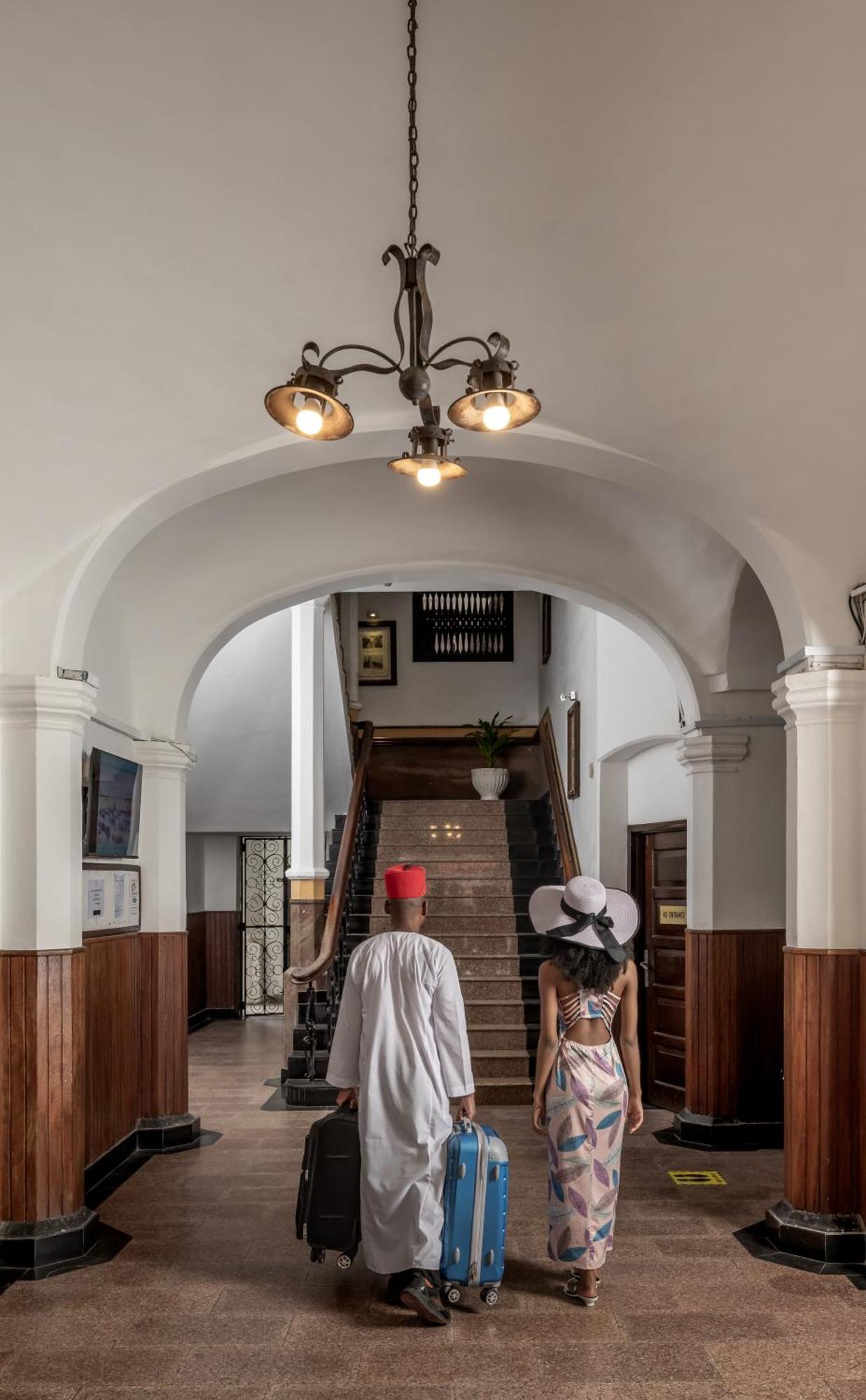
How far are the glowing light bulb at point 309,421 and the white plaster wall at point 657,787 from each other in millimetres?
5500

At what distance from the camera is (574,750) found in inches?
447

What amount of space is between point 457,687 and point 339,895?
22.5ft

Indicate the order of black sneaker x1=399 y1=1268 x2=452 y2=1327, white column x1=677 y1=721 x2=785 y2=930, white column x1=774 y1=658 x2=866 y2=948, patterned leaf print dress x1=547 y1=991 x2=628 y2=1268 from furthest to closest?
white column x1=677 y1=721 x2=785 y2=930, white column x1=774 y1=658 x2=866 y2=948, patterned leaf print dress x1=547 y1=991 x2=628 y2=1268, black sneaker x1=399 y1=1268 x2=452 y2=1327

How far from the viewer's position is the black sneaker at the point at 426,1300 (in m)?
4.16

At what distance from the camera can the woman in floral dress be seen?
4.30 meters

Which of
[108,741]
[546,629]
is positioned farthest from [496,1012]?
[546,629]

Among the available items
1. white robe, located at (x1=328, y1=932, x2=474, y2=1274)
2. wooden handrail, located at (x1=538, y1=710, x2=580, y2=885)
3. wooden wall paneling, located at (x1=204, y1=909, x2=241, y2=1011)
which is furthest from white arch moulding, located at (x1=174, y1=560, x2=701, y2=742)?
wooden wall paneling, located at (x1=204, y1=909, x2=241, y2=1011)

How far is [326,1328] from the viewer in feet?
13.7

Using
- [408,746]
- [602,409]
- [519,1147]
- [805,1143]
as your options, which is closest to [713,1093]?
[519,1147]

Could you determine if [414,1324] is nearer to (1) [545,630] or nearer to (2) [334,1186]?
(2) [334,1186]

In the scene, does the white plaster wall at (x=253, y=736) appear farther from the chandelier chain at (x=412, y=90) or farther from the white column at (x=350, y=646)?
the chandelier chain at (x=412, y=90)

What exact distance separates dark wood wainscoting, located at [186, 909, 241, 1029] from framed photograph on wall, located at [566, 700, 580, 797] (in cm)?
497

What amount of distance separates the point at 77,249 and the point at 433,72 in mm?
1401

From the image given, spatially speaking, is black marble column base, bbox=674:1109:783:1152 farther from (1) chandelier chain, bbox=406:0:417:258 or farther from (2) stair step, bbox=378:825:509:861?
(1) chandelier chain, bbox=406:0:417:258
